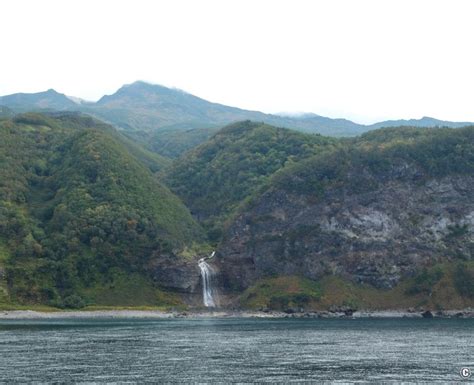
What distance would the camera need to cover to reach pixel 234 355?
9050 centimetres

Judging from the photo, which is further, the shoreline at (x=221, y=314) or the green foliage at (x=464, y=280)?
the green foliage at (x=464, y=280)

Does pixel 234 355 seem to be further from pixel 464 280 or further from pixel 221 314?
pixel 464 280

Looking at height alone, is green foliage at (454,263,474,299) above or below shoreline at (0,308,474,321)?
above

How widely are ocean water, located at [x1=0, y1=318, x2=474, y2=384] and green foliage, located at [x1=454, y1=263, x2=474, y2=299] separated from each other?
56.5m

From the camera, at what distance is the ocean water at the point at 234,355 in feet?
237

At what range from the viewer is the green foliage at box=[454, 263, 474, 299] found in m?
191

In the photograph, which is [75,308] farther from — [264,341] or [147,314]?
[264,341]

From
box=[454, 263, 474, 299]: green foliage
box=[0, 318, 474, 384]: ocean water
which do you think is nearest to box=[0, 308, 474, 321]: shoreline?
box=[454, 263, 474, 299]: green foliage

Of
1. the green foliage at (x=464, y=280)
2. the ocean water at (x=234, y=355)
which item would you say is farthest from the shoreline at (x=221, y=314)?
the ocean water at (x=234, y=355)

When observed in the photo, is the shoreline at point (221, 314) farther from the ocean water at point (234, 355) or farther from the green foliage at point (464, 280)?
the ocean water at point (234, 355)

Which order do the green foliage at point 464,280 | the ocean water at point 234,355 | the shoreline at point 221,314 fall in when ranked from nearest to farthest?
the ocean water at point 234,355 → the shoreline at point 221,314 → the green foliage at point 464,280

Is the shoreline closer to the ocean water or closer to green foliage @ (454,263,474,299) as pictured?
green foliage @ (454,263,474,299)

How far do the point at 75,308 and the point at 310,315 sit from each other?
70.2 meters

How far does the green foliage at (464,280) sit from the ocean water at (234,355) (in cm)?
5647
